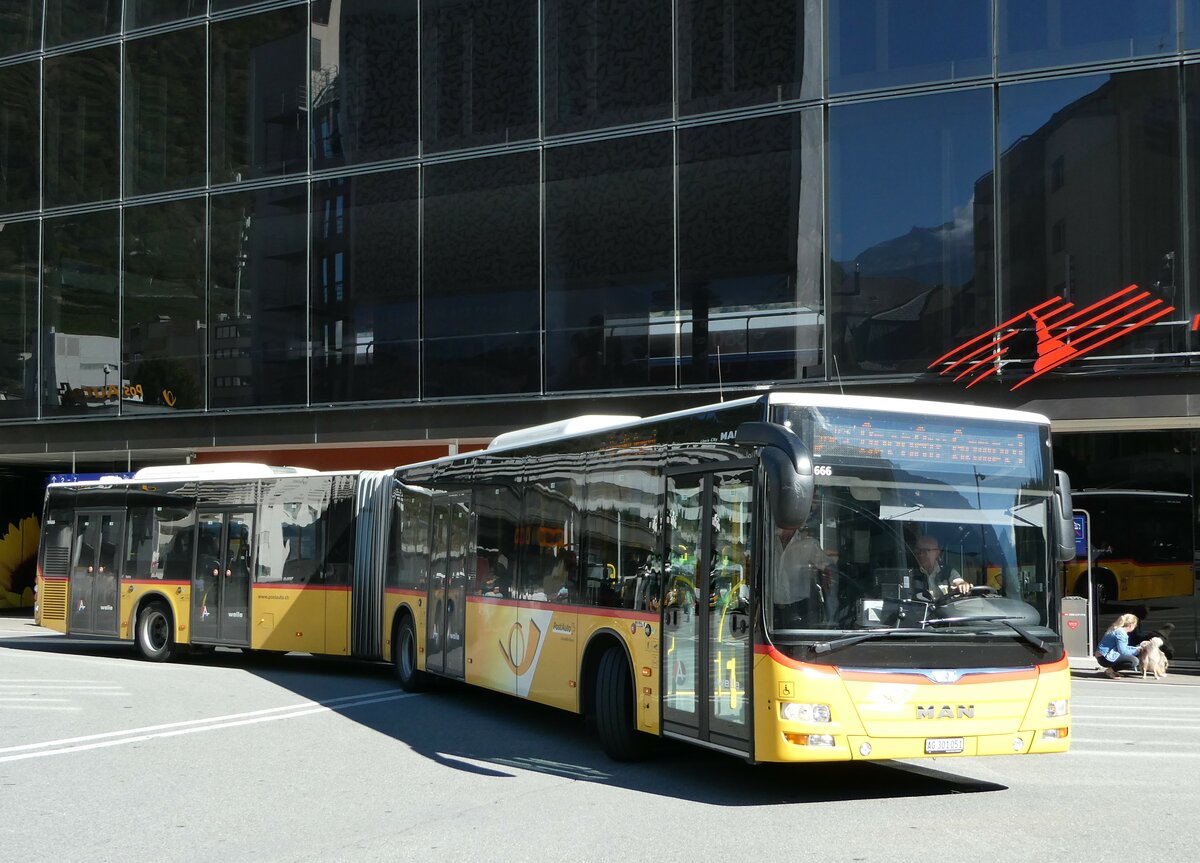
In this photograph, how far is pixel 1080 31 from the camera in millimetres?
20547

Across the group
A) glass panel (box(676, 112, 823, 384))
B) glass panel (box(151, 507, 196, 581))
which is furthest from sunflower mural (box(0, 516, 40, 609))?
glass panel (box(676, 112, 823, 384))

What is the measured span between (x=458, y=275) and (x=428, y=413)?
2.60 meters

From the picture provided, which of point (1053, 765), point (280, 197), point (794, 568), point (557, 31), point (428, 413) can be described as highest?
point (557, 31)

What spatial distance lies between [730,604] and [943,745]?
166cm

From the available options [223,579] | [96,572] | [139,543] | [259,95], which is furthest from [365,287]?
[223,579]

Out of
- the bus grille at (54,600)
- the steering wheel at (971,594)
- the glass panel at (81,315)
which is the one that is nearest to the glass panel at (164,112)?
the glass panel at (81,315)

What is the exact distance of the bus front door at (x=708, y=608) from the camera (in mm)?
9298

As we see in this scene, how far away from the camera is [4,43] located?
32.2 meters

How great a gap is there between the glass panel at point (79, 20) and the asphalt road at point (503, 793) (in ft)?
64.5

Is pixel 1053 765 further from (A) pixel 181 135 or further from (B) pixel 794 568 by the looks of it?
(A) pixel 181 135

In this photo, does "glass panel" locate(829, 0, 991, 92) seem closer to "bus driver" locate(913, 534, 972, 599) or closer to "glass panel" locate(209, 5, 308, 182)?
"glass panel" locate(209, 5, 308, 182)

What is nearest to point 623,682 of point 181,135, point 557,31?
point 557,31

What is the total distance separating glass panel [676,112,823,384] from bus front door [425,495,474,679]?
747cm

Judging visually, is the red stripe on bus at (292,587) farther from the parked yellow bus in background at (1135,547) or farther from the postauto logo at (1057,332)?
the parked yellow bus in background at (1135,547)
